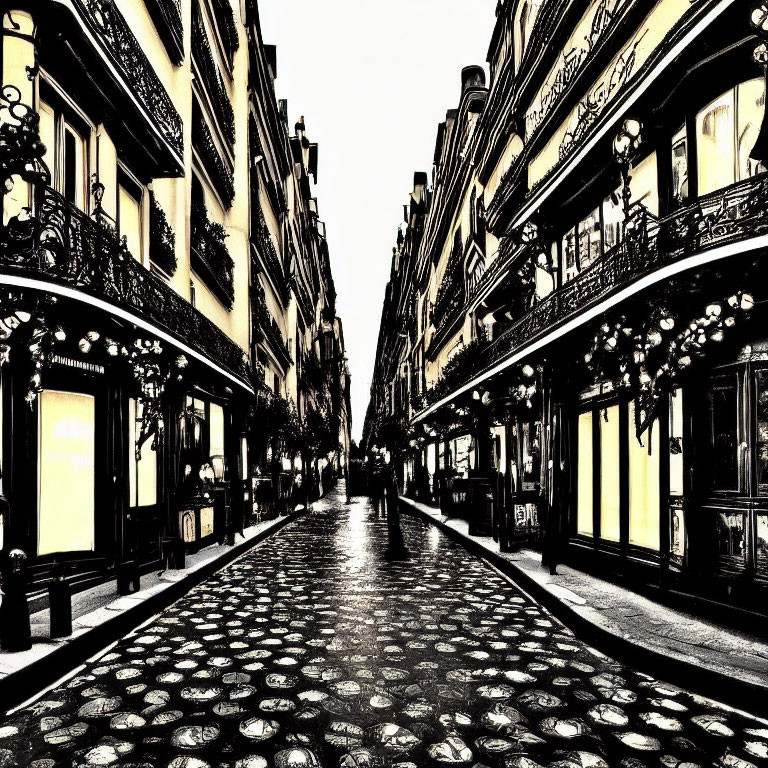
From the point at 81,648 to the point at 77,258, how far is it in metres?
5.02

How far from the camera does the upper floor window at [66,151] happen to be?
9.59m

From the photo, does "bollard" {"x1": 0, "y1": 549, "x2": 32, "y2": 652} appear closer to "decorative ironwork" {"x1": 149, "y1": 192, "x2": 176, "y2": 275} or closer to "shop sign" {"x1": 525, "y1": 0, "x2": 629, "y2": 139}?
"decorative ironwork" {"x1": 149, "y1": 192, "x2": 176, "y2": 275}

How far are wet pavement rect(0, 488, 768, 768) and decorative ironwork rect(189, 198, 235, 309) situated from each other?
1123 centimetres

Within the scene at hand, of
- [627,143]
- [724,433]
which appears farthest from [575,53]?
[724,433]

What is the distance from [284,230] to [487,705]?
3593 centimetres

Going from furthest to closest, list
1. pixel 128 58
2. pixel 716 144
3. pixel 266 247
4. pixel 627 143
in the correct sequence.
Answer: pixel 266 247
pixel 128 58
pixel 627 143
pixel 716 144

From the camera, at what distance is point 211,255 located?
62.2 feet

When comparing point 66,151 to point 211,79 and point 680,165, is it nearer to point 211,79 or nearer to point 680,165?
point 680,165

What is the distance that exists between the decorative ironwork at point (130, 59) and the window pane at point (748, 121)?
8611mm

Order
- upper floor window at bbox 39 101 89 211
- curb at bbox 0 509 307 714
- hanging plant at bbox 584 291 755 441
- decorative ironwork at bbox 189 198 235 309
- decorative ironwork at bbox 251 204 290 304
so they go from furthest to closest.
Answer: decorative ironwork at bbox 251 204 290 304 → decorative ironwork at bbox 189 198 235 309 → upper floor window at bbox 39 101 89 211 → hanging plant at bbox 584 291 755 441 → curb at bbox 0 509 307 714

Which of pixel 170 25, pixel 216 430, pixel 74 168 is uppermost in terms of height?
pixel 170 25

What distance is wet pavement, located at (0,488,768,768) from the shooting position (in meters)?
3.95

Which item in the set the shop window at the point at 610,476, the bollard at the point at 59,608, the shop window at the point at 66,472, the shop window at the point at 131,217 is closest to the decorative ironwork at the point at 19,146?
the shop window at the point at 66,472

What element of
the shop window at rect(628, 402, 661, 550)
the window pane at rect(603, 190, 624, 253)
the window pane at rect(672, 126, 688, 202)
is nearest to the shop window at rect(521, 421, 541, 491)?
the window pane at rect(603, 190, 624, 253)
